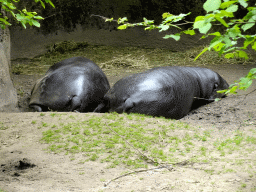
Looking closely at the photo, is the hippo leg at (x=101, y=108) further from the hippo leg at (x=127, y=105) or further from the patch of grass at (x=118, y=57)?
the patch of grass at (x=118, y=57)

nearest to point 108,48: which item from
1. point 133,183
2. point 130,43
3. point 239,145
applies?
point 130,43

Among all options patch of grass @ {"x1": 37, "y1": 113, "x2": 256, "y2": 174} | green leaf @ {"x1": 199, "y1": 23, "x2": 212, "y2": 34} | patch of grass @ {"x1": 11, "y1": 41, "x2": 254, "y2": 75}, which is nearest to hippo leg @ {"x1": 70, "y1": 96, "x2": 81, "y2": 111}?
patch of grass @ {"x1": 37, "y1": 113, "x2": 256, "y2": 174}

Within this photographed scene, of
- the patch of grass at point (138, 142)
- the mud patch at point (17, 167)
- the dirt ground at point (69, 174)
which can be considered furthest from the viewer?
the patch of grass at point (138, 142)

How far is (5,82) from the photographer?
4477mm

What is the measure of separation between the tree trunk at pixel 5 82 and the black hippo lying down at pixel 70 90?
0.35 metres

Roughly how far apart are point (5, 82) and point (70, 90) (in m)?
0.95

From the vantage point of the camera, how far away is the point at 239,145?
3.06 meters

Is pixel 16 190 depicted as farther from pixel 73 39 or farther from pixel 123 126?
pixel 73 39

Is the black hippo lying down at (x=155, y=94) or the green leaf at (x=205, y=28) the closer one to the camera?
the green leaf at (x=205, y=28)

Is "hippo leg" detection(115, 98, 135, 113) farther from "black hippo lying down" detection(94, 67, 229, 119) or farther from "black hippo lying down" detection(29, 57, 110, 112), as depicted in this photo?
"black hippo lying down" detection(29, 57, 110, 112)

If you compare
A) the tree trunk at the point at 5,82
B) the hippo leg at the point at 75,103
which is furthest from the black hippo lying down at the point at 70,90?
the tree trunk at the point at 5,82

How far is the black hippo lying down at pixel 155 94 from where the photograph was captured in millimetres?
4145

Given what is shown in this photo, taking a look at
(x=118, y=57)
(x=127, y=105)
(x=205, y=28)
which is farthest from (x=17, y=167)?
(x=118, y=57)

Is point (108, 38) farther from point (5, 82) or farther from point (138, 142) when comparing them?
point (138, 142)
